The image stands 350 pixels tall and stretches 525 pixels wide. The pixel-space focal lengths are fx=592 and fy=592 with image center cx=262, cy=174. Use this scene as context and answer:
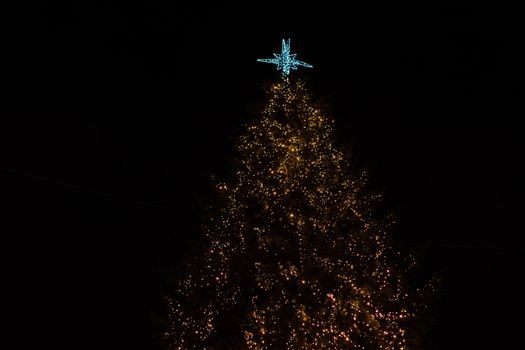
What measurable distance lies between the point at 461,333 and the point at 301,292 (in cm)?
535

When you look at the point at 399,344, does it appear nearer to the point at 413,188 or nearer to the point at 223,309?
the point at 223,309

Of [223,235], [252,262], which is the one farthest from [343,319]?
[223,235]

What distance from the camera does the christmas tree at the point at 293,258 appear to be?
806cm

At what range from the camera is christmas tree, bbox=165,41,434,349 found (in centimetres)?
806

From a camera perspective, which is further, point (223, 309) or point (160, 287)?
point (160, 287)

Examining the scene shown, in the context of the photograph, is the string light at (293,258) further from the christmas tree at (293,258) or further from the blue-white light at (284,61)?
the blue-white light at (284,61)

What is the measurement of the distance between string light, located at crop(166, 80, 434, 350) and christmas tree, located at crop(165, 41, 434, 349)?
0.05 feet

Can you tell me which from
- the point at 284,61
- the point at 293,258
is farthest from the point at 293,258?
the point at 284,61

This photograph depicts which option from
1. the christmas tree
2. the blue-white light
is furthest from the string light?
the blue-white light

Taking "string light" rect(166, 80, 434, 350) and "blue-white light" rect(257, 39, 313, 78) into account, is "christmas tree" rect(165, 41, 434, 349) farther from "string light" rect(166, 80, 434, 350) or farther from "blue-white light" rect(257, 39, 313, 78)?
"blue-white light" rect(257, 39, 313, 78)

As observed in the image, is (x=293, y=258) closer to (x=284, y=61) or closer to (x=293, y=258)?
(x=293, y=258)

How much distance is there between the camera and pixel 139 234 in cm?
1191

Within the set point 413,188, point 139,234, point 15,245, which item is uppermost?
point 413,188

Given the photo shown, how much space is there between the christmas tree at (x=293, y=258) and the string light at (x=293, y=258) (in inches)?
0.6
